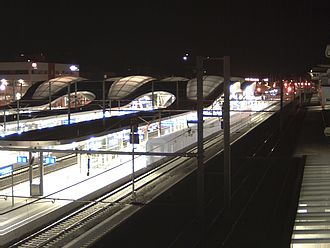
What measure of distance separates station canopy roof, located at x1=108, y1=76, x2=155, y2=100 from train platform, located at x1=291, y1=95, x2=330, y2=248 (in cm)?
1570

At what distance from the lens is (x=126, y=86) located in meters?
33.9

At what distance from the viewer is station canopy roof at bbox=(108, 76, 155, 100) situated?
33.6 meters

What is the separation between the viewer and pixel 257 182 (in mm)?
13008

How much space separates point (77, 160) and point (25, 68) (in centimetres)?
3543

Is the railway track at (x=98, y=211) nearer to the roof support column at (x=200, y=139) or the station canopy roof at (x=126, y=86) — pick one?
the roof support column at (x=200, y=139)

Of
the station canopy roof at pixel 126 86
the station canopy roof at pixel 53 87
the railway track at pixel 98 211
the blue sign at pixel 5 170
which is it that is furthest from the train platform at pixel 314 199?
the station canopy roof at pixel 53 87

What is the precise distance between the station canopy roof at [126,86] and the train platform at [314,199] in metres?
15.7

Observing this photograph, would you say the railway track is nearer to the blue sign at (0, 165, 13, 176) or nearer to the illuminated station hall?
the illuminated station hall

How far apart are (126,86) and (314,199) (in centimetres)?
2317

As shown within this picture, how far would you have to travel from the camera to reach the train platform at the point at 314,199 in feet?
31.8

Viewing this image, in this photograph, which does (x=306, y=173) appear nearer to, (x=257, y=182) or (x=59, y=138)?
(x=257, y=182)

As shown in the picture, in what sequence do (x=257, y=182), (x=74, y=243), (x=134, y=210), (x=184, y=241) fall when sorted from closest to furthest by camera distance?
(x=184, y=241) < (x=74, y=243) < (x=134, y=210) < (x=257, y=182)

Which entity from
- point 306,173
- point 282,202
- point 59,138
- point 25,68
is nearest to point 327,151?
point 306,173

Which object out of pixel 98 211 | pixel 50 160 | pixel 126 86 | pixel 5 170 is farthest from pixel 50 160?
pixel 126 86
